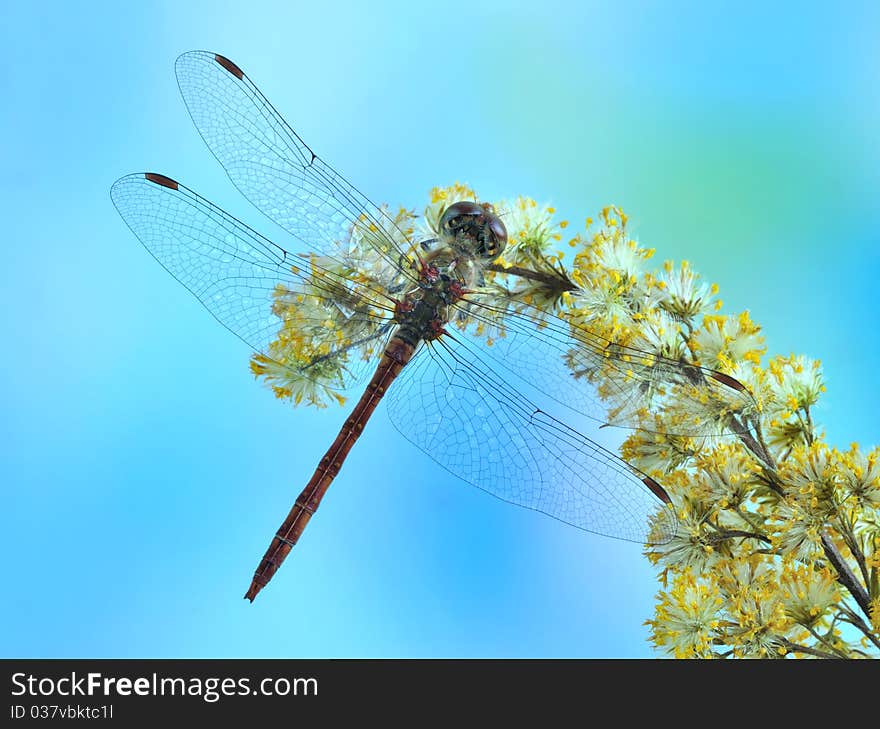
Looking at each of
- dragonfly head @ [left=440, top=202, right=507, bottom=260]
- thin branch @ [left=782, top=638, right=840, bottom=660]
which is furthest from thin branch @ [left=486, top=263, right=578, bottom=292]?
thin branch @ [left=782, top=638, right=840, bottom=660]

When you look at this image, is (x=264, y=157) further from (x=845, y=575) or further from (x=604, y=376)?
(x=845, y=575)

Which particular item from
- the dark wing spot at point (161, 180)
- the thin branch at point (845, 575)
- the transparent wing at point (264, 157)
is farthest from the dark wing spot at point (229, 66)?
the thin branch at point (845, 575)

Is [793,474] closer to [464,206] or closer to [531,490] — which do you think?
[531,490]

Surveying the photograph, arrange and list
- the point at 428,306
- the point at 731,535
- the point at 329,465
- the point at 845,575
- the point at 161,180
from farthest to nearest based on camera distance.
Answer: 1. the point at 428,306
2. the point at 329,465
3. the point at 161,180
4. the point at 731,535
5. the point at 845,575

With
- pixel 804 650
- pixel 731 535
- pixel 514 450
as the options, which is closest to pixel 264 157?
pixel 514 450

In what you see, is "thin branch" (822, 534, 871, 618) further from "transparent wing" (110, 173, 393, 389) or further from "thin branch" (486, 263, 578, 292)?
"transparent wing" (110, 173, 393, 389)
